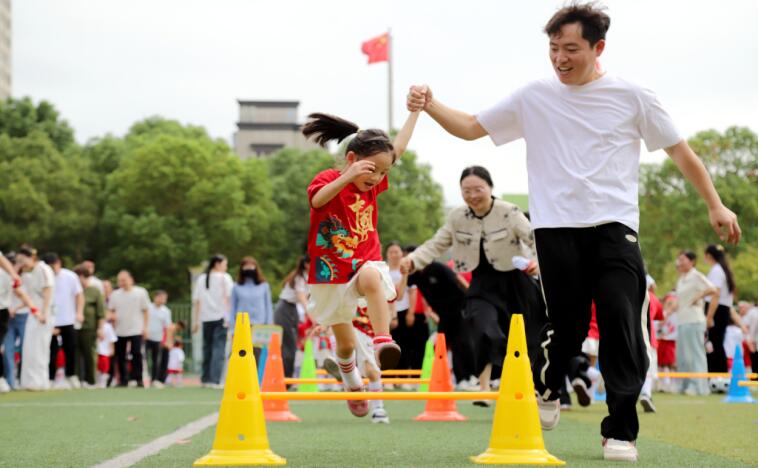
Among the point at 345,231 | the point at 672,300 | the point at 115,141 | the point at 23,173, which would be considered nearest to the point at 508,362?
the point at 345,231

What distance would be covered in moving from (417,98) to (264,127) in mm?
126078

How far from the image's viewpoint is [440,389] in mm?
11383

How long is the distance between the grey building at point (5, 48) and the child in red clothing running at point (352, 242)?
12096 centimetres

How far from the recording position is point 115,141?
69500 mm

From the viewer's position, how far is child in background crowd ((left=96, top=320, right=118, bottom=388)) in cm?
2214

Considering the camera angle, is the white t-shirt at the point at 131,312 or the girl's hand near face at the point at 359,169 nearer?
the girl's hand near face at the point at 359,169

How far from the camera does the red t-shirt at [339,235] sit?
25.7ft

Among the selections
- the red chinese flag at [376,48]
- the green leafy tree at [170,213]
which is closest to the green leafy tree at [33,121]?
the green leafy tree at [170,213]

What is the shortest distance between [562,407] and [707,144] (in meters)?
62.2

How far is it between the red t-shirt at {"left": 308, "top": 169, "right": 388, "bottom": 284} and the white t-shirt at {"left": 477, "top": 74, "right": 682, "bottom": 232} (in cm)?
144

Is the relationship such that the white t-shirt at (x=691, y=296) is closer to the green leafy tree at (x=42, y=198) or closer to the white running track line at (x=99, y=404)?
the white running track line at (x=99, y=404)

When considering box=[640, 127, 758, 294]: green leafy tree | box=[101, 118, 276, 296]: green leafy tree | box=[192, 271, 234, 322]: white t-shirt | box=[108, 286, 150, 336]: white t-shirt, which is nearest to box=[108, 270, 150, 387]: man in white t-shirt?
box=[108, 286, 150, 336]: white t-shirt

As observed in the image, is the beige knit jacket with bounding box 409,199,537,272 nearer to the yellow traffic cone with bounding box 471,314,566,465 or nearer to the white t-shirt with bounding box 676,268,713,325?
the yellow traffic cone with bounding box 471,314,566,465

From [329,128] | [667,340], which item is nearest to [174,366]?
[667,340]
